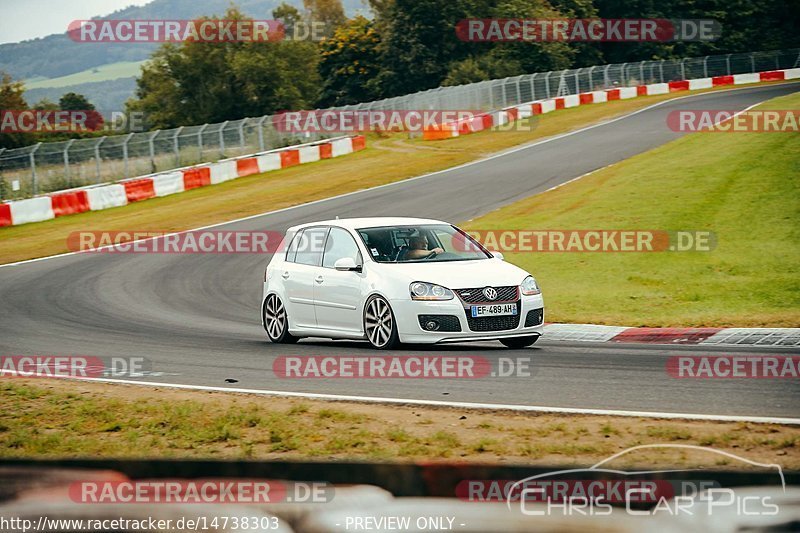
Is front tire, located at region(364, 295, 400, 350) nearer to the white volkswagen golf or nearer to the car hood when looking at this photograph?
the white volkswagen golf

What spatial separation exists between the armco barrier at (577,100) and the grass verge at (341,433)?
3647 cm

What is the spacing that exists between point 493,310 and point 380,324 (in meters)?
1.32

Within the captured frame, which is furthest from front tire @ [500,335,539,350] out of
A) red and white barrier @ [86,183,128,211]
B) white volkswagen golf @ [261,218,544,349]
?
red and white barrier @ [86,183,128,211]

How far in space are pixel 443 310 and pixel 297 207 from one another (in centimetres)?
1888

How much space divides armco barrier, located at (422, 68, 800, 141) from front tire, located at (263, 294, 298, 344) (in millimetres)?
31749

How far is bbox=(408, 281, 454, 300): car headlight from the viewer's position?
38.2 ft

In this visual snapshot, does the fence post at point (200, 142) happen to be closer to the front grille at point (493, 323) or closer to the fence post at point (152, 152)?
the fence post at point (152, 152)

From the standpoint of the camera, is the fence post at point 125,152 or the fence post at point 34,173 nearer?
the fence post at point 34,173

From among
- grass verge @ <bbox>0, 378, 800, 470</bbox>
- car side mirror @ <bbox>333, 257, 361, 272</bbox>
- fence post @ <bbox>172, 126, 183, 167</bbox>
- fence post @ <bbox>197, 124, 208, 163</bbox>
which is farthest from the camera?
fence post @ <bbox>197, 124, 208, 163</bbox>

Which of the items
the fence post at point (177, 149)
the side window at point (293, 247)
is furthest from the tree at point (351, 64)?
the side window at point (293, 247)

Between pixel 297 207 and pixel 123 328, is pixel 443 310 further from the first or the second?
pixel 297 207

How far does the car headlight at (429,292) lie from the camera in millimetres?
11641

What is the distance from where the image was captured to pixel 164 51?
322 ft

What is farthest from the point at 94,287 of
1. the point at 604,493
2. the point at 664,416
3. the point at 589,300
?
the point at 604,493
